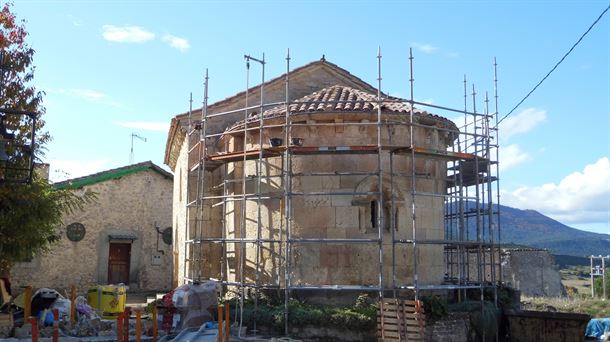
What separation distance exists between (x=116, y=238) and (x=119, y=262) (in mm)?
1063

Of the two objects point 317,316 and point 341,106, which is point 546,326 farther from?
point 341,106

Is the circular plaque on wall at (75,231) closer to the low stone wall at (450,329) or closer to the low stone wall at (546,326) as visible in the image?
the low stone wall at (450,329)

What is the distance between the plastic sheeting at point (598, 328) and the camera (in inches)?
638

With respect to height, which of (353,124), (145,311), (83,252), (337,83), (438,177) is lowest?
(145,311)

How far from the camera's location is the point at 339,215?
1445 cm

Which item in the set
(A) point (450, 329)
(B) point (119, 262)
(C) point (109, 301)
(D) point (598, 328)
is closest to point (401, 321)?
(A) point (450, 329)

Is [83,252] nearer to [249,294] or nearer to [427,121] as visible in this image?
[249,294]

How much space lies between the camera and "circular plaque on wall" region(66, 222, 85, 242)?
23.2 m

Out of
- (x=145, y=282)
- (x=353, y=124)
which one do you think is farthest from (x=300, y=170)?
(x=145, y=282)

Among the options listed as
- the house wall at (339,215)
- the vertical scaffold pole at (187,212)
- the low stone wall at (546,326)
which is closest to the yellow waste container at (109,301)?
the vertical scaffold pole at (187,212)

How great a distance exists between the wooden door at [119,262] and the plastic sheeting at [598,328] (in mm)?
16748

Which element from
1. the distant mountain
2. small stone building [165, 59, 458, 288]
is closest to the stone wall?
small stone building [165, 59, 458, 288]

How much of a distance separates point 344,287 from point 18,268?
1455 cm

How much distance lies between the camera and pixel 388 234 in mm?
14469
